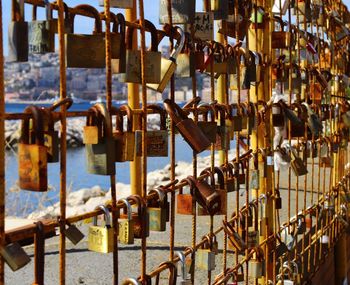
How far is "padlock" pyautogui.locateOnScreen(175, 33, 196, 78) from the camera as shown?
1565 mm

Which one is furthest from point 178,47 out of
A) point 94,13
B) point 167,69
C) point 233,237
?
point 233,237

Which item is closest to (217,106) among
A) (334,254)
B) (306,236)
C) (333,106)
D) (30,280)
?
(30,280)

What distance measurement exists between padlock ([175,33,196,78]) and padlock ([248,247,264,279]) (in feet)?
3.21

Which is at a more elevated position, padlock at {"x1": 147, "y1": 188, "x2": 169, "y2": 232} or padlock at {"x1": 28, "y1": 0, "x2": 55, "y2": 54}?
padlock at {"x1": 28, "y1": 0, "x2": 55, "y2": 54}

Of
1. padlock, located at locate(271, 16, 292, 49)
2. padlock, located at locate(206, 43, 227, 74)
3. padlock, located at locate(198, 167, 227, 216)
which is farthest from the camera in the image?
padlock, located at locate(271, 16, 292, 49)

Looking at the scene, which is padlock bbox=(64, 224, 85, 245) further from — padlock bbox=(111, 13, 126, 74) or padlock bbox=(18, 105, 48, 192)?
padlock bbox=(111, 13, 126, 74)

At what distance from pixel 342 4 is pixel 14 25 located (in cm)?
350

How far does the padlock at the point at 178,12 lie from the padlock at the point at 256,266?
43.6 inches

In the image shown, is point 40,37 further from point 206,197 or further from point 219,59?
point 219,59

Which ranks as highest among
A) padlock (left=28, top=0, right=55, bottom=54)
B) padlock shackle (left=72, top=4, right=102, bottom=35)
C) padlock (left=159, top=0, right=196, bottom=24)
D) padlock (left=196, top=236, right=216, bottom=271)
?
padlock (left=159, top=0, right=196, bottom=24)

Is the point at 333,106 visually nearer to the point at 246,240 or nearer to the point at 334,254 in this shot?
the point at 334,254

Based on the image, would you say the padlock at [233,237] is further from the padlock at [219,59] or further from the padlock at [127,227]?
the padlock at [127,227]

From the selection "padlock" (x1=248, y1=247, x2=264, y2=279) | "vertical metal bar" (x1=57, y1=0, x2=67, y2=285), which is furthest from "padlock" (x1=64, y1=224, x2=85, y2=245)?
"padlock" (x1=248, y1=247, x2=264, y2=279)

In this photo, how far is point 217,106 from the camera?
1.81 m
